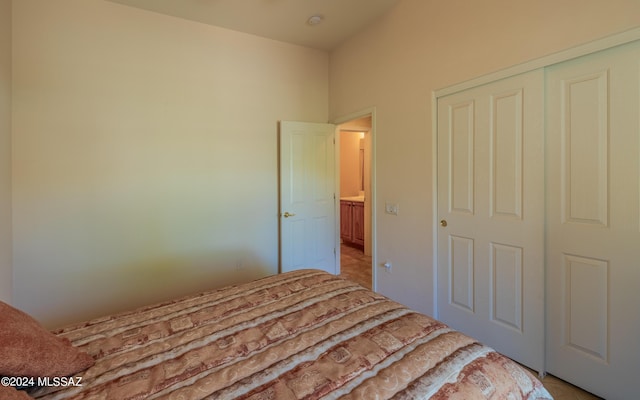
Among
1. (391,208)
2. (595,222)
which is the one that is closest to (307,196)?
(391,208)

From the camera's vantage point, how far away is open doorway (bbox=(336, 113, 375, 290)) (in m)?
4.43

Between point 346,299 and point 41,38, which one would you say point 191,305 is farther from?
point 41,38

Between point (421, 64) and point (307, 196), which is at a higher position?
point (421, 64)

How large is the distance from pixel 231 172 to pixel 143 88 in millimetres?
1121

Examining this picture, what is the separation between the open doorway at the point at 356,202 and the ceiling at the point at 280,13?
1176 millimetres

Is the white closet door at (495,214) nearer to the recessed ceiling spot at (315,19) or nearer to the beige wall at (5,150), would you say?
the recessed ceiling spot at (315,19)

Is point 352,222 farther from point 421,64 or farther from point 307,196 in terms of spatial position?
point 421,64

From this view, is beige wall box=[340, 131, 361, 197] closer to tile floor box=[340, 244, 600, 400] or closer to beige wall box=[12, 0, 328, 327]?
tile floor box=[340, 244, 600, 400]

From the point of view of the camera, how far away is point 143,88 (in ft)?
9.06

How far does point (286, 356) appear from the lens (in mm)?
1049

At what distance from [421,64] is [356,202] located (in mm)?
3162

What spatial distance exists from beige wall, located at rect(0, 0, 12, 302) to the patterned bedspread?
159 cm

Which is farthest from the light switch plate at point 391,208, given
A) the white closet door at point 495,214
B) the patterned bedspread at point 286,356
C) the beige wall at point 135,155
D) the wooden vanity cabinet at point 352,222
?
the wooden vanity cabinet at point 352,222

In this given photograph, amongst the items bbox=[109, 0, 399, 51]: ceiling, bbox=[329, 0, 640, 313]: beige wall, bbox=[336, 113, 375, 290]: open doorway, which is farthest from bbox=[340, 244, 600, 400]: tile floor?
→ bbox=[109, 0, 399, 51]: ceiling
